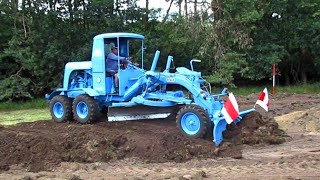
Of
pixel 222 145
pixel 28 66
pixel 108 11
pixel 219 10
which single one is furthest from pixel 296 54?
pixel 222 145

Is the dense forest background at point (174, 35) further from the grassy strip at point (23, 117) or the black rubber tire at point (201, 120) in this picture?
the black rubber tire at point (201, 120)

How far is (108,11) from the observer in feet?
87.0

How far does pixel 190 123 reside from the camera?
991cm

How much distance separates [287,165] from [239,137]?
221cm

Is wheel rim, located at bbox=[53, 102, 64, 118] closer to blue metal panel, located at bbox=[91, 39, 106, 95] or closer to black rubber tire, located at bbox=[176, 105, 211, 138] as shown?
blue metal panel, located at bbox=[91, 39, 106, 95]

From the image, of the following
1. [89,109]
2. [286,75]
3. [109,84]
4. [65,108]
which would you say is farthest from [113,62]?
[286,75]

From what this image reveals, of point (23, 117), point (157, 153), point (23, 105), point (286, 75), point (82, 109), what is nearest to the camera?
point (157, 153)

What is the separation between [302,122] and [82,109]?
17.9 feet

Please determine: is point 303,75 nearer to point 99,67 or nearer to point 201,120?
point 99,67

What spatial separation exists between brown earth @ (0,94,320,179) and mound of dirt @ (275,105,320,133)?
0.24 meters

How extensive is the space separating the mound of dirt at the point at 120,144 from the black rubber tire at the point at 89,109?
4.09 ft

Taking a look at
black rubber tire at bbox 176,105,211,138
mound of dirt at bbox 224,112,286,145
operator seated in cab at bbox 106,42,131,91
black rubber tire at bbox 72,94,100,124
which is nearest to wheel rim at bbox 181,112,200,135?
black rubber tire at bbox 176,105,211,138

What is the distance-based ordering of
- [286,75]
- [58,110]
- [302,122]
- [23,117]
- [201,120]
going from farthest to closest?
[286,75] → [23,117] → [58,110] → [302,122] → [201,120]

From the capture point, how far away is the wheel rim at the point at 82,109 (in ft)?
40.5
